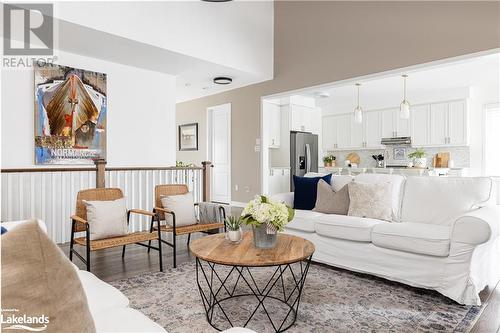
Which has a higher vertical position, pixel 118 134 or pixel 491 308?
pixel 118 134

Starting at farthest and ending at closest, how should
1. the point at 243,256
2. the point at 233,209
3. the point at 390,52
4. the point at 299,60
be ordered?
1. the point at 233,209
2. the point at 299,60
3. the point at 390,52
4. the point at 243,256

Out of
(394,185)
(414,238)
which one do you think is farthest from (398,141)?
(414,238)

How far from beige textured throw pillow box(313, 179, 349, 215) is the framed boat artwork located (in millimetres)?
3451

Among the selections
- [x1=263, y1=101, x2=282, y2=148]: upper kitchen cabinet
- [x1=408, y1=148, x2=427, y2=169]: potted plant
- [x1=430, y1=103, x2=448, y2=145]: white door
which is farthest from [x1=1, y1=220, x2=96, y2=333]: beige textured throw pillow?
[x1=430, y1=103, x2=448, y2=145]: white door

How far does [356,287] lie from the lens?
2902 millimetres

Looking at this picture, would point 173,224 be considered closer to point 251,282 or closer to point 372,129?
point 251,282

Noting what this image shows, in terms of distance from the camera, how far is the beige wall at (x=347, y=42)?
4160 mm

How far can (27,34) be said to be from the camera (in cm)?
425

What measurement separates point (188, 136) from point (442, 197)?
6870 millimetres

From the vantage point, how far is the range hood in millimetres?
7863

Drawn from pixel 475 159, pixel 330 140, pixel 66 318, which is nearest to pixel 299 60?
pixel 330 140

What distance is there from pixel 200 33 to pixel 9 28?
98.3 inches

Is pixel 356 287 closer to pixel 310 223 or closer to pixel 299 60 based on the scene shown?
pixel 310 223

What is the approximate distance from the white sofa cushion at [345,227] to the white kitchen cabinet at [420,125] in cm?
540
